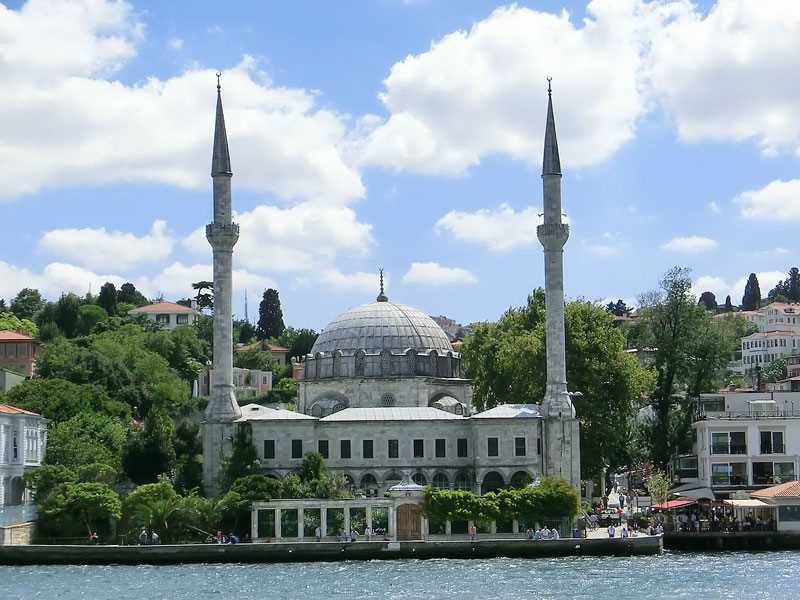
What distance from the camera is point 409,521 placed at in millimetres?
46500

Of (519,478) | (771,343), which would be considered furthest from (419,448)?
(771,343)

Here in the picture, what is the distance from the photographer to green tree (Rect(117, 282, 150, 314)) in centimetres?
12394

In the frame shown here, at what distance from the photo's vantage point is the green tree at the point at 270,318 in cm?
11719

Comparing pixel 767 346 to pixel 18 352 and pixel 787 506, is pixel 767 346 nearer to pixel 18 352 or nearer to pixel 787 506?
pixel 18 352

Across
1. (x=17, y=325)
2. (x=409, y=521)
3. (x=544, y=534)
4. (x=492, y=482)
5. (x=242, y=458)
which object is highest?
(x=17, y=325)

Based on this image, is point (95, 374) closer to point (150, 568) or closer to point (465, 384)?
point (465, 384)

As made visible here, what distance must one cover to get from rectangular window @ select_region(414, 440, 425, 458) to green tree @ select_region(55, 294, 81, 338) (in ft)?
180

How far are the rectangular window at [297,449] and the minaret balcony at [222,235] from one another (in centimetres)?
762

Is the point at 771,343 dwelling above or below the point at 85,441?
above

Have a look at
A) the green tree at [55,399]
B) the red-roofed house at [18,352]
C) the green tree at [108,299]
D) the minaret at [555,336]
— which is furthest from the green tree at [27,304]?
the minaret at [555,336]

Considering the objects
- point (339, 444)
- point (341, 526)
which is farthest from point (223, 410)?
point (341, 526)

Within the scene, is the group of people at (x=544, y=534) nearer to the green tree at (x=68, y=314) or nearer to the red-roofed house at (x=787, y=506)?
the red-roofed house at (x=787, y=506)

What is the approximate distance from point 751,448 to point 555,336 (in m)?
8.24

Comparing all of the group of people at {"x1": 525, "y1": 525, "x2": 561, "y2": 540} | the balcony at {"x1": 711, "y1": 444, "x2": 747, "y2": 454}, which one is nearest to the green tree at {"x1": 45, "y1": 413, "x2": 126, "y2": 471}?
the group of people at {"x1": 525, "y1": 525, "x2": 561, "y2": 540}
